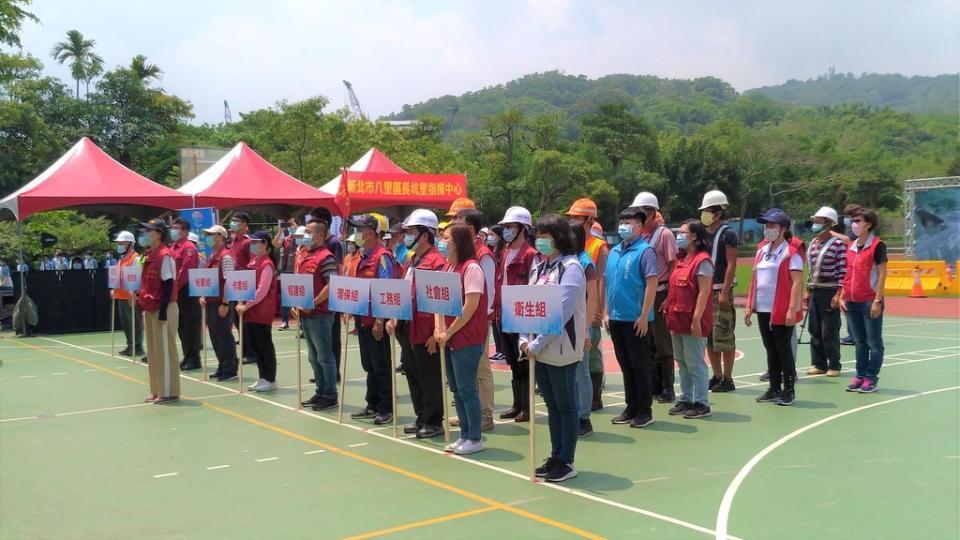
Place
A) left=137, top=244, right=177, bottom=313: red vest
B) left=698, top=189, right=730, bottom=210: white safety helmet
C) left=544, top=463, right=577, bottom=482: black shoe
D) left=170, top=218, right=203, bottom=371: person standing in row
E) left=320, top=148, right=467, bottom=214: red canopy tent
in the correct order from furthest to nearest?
left=320, top=148, right=467, bottom=214: red canopy tent, left=170, top=218, right=203, bottom=371: person standing in row, left=137, top=244, right=177, bottom=313: red vest, left=698, top=189, right=730, bottom=210: white safety helmet, left=544, top=463, right=577, bottom=482: black shoe

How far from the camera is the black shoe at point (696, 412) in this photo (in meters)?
8.29

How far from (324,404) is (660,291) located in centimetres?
385

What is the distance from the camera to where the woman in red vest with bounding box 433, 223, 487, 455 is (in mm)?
6754

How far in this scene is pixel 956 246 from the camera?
34906 mm

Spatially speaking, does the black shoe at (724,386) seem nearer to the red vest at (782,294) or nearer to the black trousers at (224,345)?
the red vest at (782,294)

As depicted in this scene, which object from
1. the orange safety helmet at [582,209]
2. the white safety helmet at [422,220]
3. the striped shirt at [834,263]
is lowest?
the striped shirt at [834,263]

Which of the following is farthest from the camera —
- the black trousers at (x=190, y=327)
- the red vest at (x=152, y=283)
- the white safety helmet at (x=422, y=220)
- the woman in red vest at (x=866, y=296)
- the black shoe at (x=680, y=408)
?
the black trousers at (x=190, y=327)

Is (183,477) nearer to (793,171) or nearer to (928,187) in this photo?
(928,187)

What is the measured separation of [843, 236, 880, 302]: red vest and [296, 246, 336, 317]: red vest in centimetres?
584

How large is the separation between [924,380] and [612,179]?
169 ft

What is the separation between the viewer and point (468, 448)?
7008 millimetres

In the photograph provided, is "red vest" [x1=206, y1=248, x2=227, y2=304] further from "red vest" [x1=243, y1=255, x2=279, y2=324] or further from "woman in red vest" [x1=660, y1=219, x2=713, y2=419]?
"woman in red vest" [x1=660, y1=219, x2=713, y2=419]

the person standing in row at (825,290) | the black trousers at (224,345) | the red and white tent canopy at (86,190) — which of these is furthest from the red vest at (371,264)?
the red and white tent canopy at (86,190)

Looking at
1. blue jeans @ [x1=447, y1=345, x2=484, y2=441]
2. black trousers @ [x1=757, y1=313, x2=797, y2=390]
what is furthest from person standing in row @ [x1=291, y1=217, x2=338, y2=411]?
black trousers @ [x1=757, y1=313, x2=797, y2=390]
